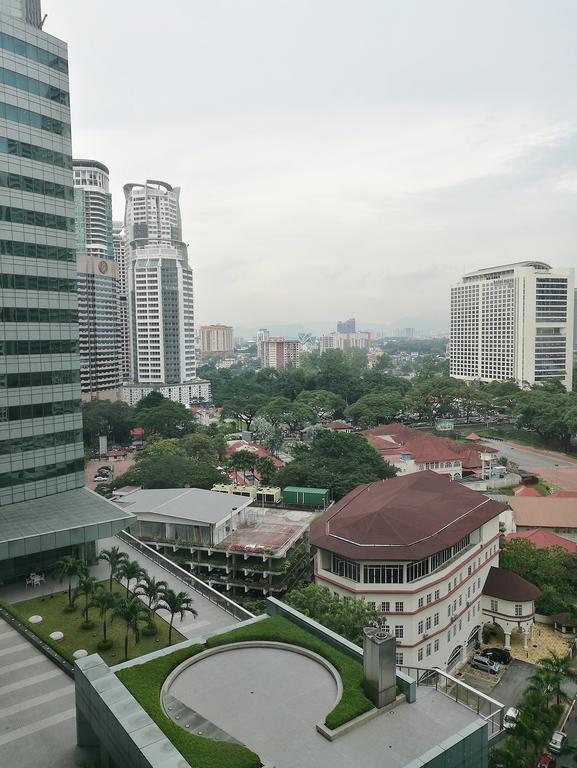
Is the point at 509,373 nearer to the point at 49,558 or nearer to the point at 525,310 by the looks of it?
the point at 525,310

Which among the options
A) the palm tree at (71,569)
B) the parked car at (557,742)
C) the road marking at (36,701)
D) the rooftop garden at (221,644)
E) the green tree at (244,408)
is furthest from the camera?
the green tree at (244,408)

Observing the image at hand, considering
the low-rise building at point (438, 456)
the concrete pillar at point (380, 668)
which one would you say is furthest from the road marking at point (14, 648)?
the low-rise building at point (438, 456)

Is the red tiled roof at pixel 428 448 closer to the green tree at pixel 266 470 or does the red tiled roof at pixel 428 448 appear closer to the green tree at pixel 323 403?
the green tree at pixel 266 470

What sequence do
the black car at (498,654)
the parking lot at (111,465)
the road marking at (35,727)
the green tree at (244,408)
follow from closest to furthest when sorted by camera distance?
the road marking at (35,727), the black car at (498,654), the parking lot at (111,465), the green tree at (244,408)

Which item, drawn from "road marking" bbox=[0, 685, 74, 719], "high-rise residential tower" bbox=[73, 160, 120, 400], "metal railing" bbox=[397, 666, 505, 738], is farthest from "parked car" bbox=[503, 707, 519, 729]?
"high-rise residential tower" bbox=[73, 160, 120, 400]

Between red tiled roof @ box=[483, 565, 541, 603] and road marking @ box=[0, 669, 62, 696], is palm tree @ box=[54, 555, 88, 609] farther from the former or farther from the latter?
red tiled roof @ box=[483, 565, 541, 603]

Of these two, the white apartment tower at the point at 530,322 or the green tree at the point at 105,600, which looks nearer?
the green tree at the point at 105,600
